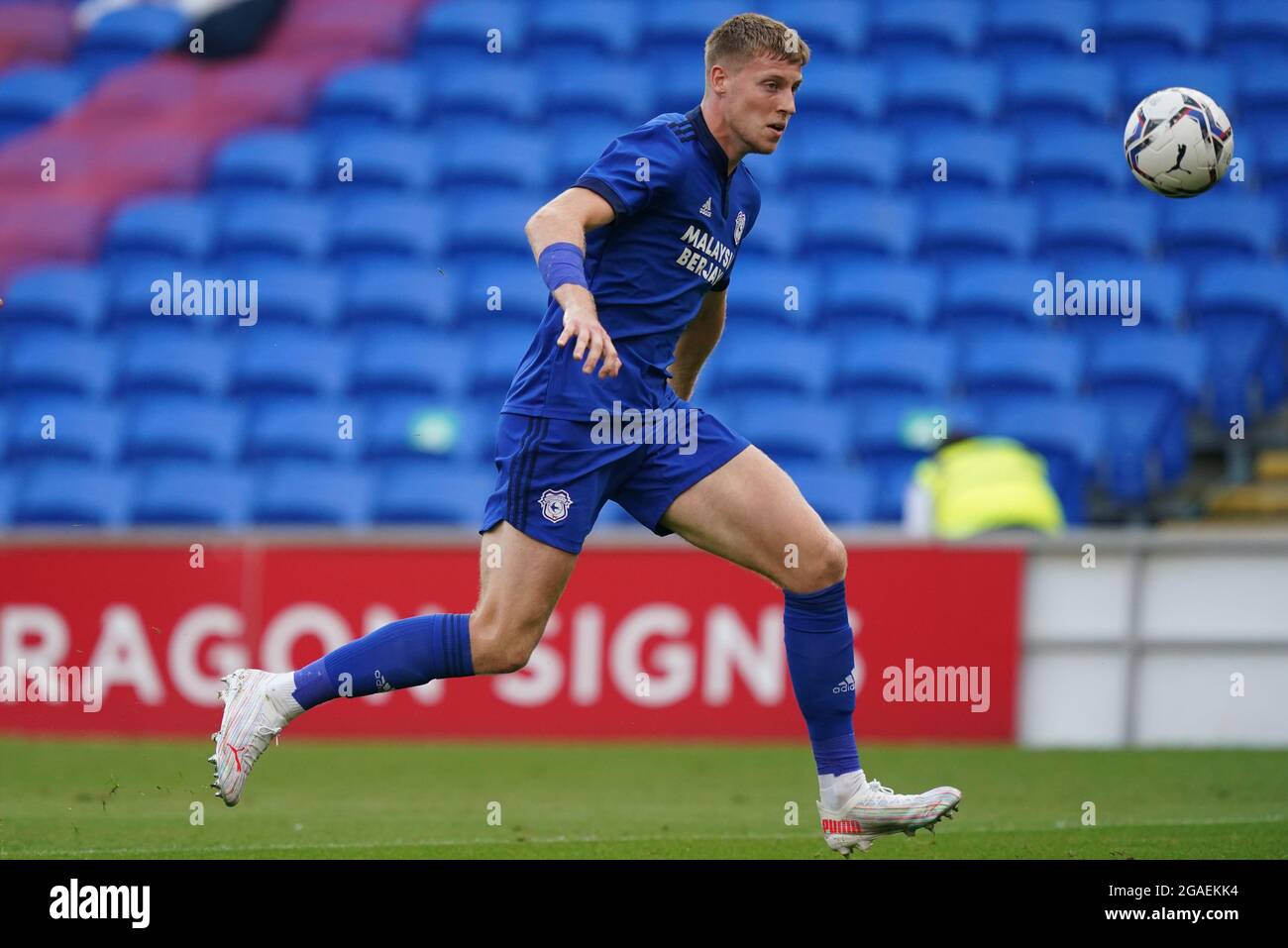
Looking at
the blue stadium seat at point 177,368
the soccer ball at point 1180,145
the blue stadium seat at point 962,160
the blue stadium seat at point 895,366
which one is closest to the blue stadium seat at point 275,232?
the blue stadium seat at point 177,368

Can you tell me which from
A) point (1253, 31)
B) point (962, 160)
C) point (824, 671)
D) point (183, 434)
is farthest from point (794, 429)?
point (824, 671)

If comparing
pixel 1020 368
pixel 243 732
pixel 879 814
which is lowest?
pixel 879 814

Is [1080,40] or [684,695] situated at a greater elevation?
[1080,40]

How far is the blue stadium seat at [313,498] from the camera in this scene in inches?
405

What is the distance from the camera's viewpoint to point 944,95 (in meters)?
12.0

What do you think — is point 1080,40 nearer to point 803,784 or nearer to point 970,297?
point 970,297

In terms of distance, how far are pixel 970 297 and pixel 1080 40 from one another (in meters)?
2.42

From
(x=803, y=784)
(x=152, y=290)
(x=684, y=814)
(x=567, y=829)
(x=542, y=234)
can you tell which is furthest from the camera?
(x=152, y=290)

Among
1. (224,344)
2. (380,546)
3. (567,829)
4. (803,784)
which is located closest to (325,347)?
(224,344)

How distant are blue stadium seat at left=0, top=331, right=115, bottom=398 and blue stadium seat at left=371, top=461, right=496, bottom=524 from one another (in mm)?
2290

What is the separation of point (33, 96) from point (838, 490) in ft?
22.3

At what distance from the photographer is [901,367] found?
1065cm

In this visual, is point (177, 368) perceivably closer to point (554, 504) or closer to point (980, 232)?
point (980, 232)
